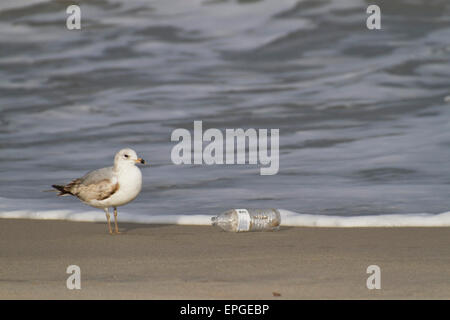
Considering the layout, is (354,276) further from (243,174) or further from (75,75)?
(75,75)

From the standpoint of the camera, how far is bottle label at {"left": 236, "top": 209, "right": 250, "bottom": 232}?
5.56m

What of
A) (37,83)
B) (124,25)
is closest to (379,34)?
(124,25)

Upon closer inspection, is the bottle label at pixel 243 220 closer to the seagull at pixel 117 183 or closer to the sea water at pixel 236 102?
the sea water at pixel 236 102

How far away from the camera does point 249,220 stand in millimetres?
5590

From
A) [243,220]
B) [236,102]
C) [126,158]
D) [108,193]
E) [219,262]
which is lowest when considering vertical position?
[219,262]

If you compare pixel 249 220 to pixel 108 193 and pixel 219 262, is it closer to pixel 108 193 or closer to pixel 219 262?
pixel 108 193

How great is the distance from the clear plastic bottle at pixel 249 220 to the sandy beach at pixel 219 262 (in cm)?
10

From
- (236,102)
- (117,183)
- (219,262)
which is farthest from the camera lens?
(236,102)

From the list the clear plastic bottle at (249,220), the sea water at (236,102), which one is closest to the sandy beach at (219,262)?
the clear plastic bottle at (249,220)

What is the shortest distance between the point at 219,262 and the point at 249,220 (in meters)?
1.33

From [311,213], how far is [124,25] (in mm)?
10838

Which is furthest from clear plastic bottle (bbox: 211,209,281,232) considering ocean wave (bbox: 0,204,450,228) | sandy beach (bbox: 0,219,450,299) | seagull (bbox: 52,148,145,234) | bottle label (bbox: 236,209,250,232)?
seagull (bbox: 52,148,145,234)

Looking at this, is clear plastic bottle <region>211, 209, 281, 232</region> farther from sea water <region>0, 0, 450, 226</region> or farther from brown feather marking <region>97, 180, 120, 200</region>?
brown feather marking <region>97, 180, 120, 200</region>

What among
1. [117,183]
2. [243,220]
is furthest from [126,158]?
[243,220]
